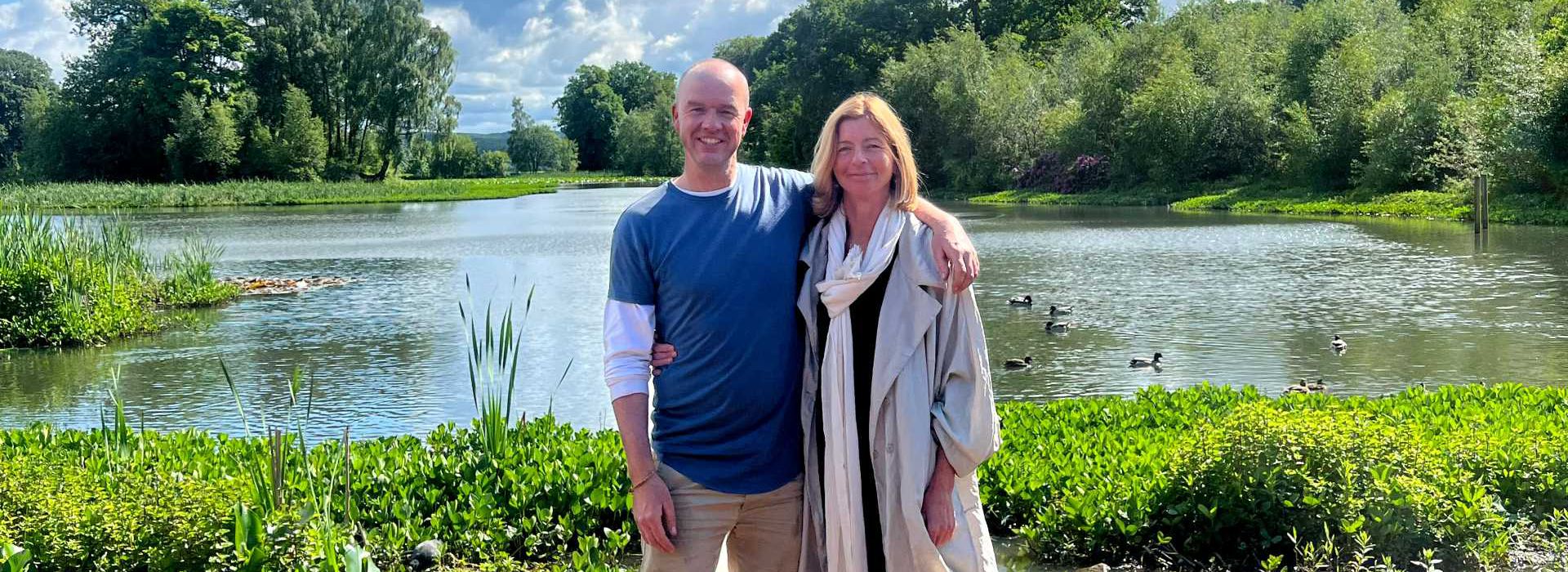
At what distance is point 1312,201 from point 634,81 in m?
114

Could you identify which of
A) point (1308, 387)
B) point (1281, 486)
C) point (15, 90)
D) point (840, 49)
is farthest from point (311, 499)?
point (15, 90)

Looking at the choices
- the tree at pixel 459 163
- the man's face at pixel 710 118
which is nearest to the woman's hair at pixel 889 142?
the man's face at pixel 710 118

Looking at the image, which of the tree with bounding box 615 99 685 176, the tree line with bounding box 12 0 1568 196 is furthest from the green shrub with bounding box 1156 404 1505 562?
the tree with bounding box 615 99 685 176

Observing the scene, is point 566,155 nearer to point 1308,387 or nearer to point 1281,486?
point 1308,387

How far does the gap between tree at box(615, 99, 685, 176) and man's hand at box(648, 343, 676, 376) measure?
89.6 m

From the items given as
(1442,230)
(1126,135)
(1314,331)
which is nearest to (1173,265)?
(1314,331)

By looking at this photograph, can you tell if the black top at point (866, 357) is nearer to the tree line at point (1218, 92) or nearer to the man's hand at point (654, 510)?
the man's hand at point (654, 510)

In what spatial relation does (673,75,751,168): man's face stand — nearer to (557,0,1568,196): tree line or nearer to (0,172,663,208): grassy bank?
(557,0,1568,196): tree line

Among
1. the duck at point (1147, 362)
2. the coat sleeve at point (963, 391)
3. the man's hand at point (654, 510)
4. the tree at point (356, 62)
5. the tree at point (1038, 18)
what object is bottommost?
the duck at point (1147, 362)

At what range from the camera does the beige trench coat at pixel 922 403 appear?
278 centimetres

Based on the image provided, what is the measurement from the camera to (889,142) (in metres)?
2.89

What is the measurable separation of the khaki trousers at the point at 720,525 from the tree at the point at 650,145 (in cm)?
8961

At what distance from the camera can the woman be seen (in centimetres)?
279

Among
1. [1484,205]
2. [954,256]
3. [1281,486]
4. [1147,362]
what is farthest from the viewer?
[1484,205]
